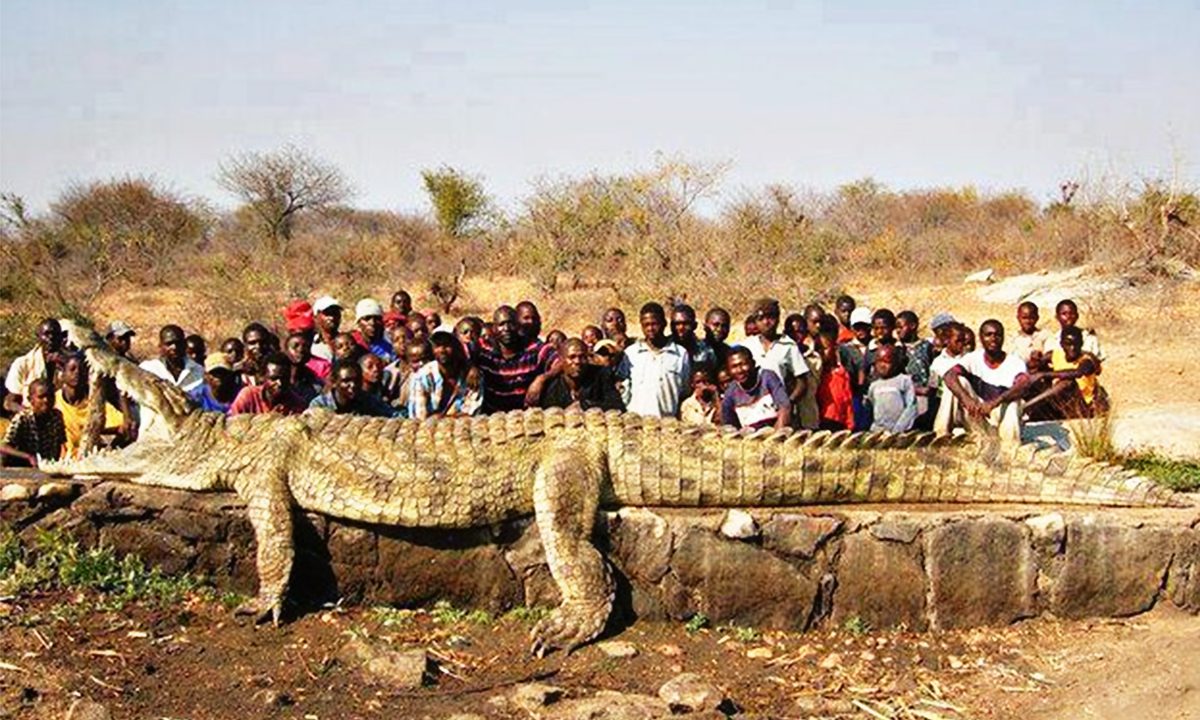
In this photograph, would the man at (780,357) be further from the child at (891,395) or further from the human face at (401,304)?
the human face at (401,304)

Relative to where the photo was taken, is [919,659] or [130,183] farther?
[130,183]

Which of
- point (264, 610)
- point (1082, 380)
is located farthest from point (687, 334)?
point (264, 610)

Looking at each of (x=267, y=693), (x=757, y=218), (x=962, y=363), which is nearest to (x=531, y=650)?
(x=267, y=693)

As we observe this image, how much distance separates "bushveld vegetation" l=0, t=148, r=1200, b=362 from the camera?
20109 millimetres

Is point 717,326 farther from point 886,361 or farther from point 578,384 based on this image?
point 578,384

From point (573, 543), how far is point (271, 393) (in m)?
2.06

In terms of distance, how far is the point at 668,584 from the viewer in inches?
221

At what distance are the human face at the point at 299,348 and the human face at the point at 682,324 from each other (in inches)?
95.8

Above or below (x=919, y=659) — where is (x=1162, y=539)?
above

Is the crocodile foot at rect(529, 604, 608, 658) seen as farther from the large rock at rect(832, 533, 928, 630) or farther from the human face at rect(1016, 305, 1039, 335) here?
the human face at rect(1016, 305, 1039, 335)

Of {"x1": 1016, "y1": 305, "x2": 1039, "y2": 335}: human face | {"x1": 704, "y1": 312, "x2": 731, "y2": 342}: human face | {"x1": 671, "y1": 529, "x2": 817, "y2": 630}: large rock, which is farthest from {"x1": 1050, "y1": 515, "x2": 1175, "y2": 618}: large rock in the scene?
{"x1": 1016, "y1": 305, "x2": 1039, "y2": 335}: human face

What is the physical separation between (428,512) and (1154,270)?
16950 mm

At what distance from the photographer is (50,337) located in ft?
25.5

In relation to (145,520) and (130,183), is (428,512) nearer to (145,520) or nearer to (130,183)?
(145,520)
